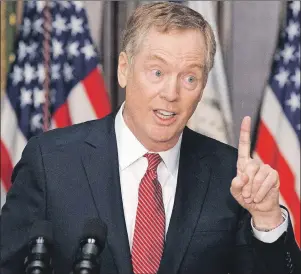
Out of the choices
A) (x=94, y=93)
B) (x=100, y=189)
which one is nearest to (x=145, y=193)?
(x=100, y=189)

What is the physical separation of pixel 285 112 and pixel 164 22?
203 centimetres

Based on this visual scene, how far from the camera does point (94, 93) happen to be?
167 inches

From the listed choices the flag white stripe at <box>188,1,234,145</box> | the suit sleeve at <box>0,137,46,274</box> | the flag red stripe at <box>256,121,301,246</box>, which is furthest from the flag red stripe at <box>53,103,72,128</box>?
the suit sleeve at <box>0,137,46,274</box>

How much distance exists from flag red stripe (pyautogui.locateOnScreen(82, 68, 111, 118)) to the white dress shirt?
1740 millimetres

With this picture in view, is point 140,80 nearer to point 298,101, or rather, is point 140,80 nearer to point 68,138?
point 68,138

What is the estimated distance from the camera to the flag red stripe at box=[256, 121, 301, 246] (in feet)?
13.5

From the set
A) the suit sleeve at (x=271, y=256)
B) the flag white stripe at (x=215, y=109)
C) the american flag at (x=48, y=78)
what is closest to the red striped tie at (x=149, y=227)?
the suit sleeve at (x=271, y=256)

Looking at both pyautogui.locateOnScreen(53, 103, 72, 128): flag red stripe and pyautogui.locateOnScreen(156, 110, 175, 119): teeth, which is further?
pyautogui.locateOnScreen(53, 103, 72, 128): flag red stripe

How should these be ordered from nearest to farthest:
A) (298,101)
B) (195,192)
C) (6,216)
A: (6,216), (195,192), (298,101)

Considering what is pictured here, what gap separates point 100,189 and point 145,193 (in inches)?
5.6

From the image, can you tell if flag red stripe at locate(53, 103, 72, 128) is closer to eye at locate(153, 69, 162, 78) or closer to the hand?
eye at locate(153, 69, 162, 78)

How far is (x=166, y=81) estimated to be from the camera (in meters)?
2.29

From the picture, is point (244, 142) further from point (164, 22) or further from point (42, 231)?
point (42, 231)

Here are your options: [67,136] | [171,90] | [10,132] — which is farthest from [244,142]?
[10,132]
